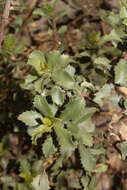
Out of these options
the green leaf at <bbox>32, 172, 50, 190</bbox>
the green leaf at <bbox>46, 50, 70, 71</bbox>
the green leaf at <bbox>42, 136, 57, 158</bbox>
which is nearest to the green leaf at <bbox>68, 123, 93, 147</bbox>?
the green leaf at <bbox>42, 136, 57, 158</bbox>

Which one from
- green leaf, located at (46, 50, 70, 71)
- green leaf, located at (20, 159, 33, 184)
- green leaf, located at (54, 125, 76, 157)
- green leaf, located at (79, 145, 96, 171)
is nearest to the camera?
green leaf, located at (54, 125, 76, 157)

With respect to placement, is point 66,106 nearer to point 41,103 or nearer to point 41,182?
point 41,103

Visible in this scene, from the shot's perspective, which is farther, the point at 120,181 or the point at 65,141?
the point at 120,181

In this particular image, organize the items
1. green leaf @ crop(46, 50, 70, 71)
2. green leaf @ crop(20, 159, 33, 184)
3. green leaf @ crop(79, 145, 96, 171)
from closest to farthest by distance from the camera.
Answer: green leaf @ crop(46, 50, 70, 71), green leaf @ crop(79, 145, 96, 171), green leaf @ crop(20, 159, 33, 184)

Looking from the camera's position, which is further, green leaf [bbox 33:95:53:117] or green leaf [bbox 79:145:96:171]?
green leaf [bbox 79:145:96:171]

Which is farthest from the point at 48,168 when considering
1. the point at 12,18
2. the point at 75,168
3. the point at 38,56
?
the point at 12,18

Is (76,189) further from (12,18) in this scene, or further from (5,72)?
(12,18)

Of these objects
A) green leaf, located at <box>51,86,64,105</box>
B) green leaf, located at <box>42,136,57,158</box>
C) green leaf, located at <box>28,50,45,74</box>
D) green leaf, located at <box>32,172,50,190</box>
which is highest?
green leaf, located at <box>28,50,45,74</box>

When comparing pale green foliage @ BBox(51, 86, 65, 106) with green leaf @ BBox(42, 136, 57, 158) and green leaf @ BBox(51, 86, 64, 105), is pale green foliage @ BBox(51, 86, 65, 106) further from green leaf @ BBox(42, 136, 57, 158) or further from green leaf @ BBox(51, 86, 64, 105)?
green leaf @ BBox(42, 136, 57, 158)
